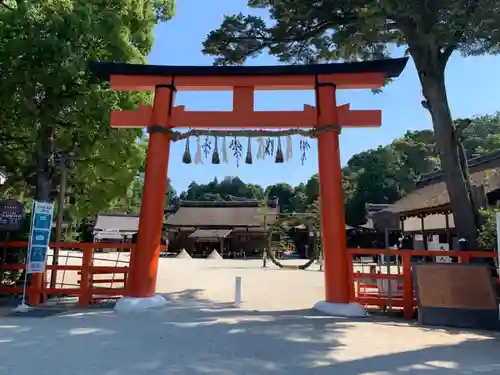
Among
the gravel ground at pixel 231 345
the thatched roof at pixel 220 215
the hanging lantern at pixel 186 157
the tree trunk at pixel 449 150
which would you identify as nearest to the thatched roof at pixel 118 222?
the thatched roof at pixel 220 215

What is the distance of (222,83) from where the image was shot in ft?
25.4

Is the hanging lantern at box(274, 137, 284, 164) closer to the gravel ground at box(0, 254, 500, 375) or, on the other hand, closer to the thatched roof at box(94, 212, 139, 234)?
the gravel ground at box(0, 254, 500, 375)

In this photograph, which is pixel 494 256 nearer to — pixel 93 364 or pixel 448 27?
pixel 448 27

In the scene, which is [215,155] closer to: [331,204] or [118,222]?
[331,204]

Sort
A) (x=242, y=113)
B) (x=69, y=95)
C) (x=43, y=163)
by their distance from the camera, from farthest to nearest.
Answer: (x=43, y=163)
(x=69, y=95)
(x=242, y=113)

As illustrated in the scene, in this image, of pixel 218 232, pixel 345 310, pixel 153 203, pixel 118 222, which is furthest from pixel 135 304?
pixel 118 222

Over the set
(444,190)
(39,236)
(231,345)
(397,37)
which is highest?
(397,37)

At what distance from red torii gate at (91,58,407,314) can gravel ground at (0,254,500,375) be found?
52.5 inches

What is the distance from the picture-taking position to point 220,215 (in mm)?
35500

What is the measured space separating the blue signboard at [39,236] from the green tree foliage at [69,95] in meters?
1.46

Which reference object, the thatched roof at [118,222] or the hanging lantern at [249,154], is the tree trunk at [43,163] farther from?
the thatched roof at [118,222]

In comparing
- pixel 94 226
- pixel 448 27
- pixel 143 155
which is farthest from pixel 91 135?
pixel 94 226

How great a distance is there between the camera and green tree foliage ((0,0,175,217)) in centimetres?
729

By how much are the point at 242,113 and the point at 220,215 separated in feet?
92.7
